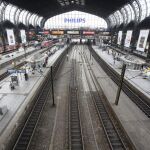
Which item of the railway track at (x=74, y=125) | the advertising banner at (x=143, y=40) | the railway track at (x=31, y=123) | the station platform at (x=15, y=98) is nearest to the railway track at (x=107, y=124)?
the railway track at (x=74, y=125)

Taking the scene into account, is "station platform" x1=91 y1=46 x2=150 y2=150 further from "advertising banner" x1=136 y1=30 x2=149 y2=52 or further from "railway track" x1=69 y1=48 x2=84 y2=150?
"advertising banner" x1=136 y1=30 x2=149 y2=52

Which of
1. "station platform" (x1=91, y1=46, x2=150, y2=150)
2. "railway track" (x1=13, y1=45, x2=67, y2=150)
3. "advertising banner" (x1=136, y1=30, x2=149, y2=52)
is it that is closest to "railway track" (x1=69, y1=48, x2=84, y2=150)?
"railway track" (x1=13, y1=45, x2=67, y2=150)

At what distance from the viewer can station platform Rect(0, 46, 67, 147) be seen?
1208 cm

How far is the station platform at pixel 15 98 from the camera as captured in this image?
39.6ft

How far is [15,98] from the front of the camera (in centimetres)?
1720

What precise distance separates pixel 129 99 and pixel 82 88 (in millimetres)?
7281

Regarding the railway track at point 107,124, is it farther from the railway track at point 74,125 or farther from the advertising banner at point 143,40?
the advertising banner at point 143,40

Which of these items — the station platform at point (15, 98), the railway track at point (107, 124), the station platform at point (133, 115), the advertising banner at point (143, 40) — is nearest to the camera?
the railway track at point (107, 124)

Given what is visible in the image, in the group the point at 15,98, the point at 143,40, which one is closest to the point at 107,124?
the point at 15,98

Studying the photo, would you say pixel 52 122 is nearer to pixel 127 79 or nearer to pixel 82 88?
pixel 82 88

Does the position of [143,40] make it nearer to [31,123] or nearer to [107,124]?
[107,124]

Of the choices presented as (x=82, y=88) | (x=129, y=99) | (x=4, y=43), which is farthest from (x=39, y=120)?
(x=4, y=43)

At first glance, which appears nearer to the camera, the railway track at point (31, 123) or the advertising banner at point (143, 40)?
the railway track at point (31, 123)

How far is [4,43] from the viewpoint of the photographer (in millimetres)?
47000
